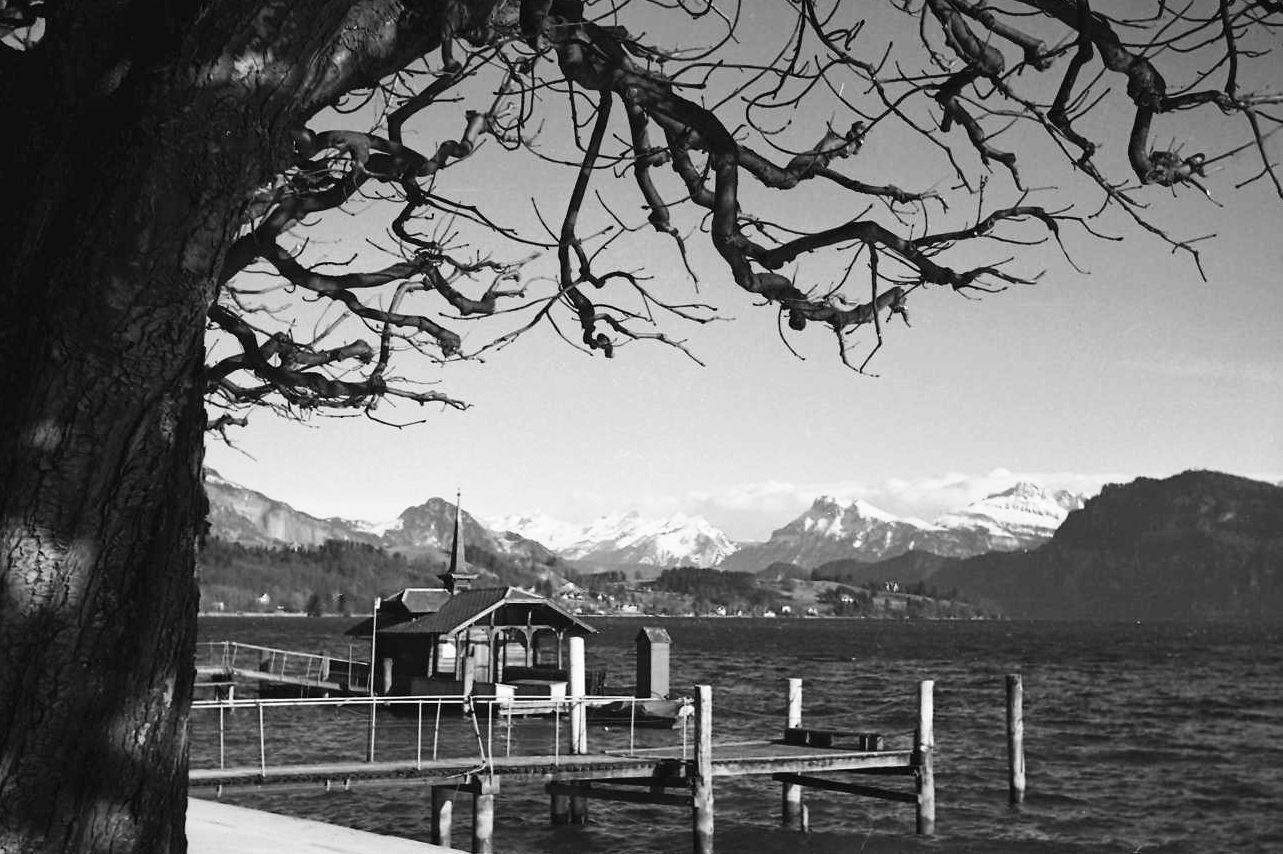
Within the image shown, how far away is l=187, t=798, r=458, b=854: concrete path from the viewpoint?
9977 millimetres

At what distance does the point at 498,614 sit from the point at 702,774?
3389 cm

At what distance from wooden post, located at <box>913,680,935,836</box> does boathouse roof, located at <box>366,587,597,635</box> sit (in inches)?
1107

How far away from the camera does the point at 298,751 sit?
142ft

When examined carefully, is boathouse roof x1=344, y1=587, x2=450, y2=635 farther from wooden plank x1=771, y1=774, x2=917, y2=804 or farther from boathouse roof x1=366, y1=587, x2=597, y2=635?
wooden plank x1=771, y1=774, x2=917, y2=804

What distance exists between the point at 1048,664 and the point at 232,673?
75.2 meters

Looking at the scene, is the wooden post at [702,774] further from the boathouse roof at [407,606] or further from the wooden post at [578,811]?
the boathouse roof at [407,606]

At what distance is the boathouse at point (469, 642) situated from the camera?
54.8m

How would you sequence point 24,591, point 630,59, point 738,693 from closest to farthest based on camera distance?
point 24,591, point 630,59, point 738,693

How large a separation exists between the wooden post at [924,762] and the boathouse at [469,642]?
26724mm

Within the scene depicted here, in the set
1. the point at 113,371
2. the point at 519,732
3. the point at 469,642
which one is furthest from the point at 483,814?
the point at 469,642

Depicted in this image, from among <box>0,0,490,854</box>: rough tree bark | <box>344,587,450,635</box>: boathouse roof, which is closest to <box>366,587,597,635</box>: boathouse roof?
<box>344,587,450,635</box>: boathouse roof

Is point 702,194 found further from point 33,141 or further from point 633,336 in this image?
point 33,141

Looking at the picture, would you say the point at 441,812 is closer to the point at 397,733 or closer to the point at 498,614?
the point at 397,733

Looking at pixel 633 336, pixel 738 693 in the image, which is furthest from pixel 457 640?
pixel 633 336
